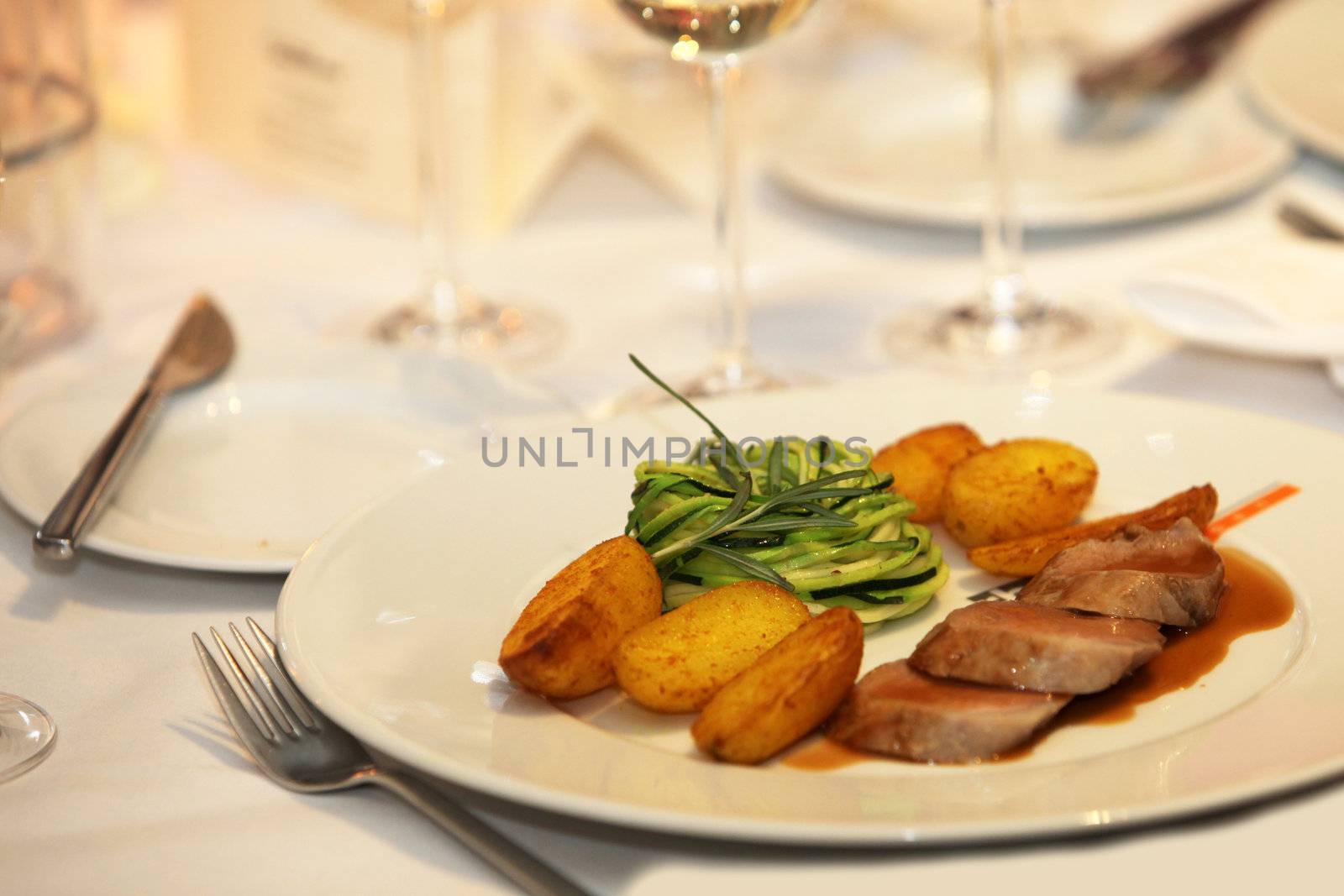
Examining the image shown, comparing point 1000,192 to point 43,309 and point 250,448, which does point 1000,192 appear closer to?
point 250,448

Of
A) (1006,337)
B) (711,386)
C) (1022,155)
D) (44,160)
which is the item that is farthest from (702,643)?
(1022,155)

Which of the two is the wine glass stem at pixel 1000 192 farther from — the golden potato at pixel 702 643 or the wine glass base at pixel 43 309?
the wine glass base at pixel 43 309

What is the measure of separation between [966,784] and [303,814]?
425 mm

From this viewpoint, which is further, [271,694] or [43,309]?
[43,309]

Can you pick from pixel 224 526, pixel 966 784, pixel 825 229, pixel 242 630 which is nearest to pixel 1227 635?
pixel 966 784

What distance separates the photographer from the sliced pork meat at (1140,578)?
1.00 m

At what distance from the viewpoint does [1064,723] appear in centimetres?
94

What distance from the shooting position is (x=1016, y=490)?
3.87 ft

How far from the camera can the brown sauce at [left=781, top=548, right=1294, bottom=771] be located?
0.91 metres

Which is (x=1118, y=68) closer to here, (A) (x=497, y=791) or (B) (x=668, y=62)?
(B) (x=668, y=62)

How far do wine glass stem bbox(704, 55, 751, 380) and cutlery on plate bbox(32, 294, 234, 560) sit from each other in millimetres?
567

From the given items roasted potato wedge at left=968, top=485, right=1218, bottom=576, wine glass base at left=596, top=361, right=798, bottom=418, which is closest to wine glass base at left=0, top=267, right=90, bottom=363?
wine glass base at left=596, top=361, right=798, bottom=418

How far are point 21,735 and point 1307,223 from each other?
1593mm

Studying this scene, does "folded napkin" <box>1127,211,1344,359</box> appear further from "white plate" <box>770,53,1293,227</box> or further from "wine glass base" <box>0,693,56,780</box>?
"wine glass base" <box>0,693,56,780</box>
